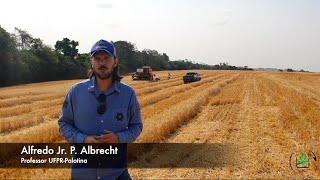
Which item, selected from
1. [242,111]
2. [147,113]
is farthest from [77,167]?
[242,111]

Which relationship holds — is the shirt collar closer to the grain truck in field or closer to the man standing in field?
the man standing in field

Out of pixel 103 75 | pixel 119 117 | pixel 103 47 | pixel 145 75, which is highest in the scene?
pixel 103 47

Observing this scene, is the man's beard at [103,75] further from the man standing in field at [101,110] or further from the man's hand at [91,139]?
the man's hand at [91,139]

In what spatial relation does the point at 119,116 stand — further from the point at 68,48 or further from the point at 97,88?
the point at 68,48

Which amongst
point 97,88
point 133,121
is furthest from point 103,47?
point 133,121

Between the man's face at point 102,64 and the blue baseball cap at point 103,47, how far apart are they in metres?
0.03

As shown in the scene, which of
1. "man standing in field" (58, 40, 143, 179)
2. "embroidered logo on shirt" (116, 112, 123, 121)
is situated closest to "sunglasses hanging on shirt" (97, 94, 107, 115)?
"man standing in field" (58, 40, 143, 179)

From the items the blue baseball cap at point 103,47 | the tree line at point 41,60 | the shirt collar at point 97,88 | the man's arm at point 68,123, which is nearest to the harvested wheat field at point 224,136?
the man's arm at point 68,123

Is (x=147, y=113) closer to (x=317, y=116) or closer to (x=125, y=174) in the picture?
(x=317, y=116)

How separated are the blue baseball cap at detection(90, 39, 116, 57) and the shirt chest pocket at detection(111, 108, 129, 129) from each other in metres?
0.48

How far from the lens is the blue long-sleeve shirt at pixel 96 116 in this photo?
395cm

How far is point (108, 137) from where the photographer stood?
152 inches

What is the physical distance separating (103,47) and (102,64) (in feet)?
0.49

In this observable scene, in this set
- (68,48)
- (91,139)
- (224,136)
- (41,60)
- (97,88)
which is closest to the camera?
(91,139)
